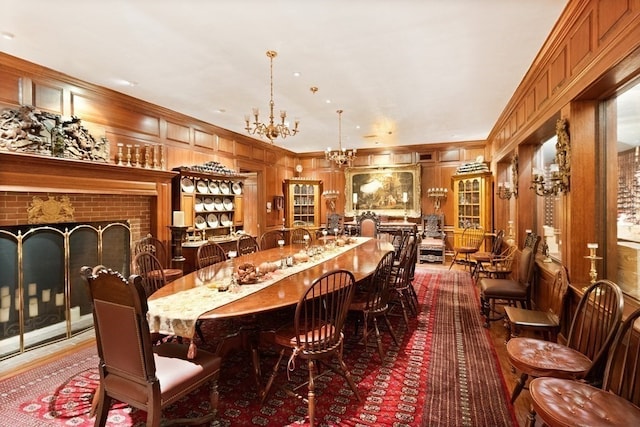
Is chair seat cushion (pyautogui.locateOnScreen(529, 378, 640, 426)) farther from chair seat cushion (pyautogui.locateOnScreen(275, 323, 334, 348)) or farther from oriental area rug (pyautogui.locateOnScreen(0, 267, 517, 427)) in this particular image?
chair seat cushion (pyautogui.locateOnScreen(275, 323, 334, 348))

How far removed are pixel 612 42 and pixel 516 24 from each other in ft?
3.19

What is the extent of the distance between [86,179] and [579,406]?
4583 mm

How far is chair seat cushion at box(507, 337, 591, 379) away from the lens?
74.6 inches

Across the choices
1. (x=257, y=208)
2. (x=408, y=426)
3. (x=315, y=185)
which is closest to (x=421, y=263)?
(x=315, y=185)

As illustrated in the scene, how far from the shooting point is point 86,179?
147 inches

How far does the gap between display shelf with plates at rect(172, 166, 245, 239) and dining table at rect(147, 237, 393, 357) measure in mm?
1900

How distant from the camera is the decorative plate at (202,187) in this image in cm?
570

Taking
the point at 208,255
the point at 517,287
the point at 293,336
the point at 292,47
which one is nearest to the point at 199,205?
the point at 208,255

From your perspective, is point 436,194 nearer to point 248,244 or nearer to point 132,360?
point 248,244

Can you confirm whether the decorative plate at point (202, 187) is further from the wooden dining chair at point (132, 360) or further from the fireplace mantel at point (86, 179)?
the wooden dining chair at point (132, 360)

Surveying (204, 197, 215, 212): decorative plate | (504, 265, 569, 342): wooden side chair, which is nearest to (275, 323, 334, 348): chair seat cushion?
(504, 265, 569, 342): wooden side chair

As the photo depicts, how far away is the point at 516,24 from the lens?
2.79 meters

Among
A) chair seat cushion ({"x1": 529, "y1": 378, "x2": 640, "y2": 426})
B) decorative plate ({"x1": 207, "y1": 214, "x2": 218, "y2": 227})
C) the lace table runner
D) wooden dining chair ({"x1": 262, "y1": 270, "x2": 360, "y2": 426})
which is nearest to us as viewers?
chair seat cushion ({"x1": 529, "y1": 378, "x2": 640, "y2": 426})

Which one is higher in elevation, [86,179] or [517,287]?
[86,179]
